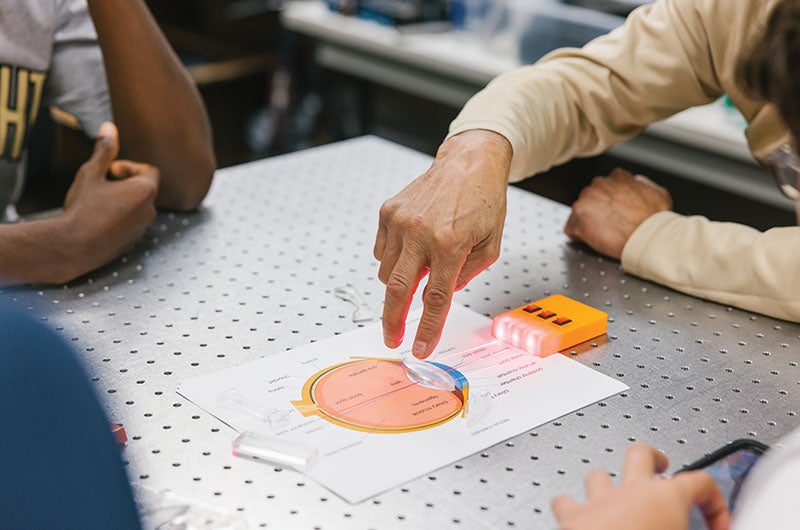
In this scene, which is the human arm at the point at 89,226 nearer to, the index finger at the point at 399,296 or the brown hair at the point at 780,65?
the index finger at the point at 399,296

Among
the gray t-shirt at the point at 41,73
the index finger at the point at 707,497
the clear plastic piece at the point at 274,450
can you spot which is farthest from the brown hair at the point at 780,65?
the gray t-shirt at the point at 41,73

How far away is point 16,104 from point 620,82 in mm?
933

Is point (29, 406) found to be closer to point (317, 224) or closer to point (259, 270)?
point (259, 270)

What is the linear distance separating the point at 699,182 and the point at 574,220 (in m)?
0.93

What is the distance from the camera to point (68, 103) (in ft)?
5.11

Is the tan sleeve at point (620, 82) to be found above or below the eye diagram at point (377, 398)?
above

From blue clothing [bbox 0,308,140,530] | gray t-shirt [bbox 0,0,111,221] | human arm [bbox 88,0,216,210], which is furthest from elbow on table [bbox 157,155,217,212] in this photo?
blue clothing [bbox 0,308,140,530]

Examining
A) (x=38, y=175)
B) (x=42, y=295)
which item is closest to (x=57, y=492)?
(x=42, y=295)

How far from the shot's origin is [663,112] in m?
1.42

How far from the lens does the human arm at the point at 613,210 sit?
1.29 metres

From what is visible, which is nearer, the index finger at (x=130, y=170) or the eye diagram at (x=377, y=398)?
the eye diagram at (x=377, y=398)

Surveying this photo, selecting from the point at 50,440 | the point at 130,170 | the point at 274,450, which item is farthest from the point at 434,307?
the point at 130,170

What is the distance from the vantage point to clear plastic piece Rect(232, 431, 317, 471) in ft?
2.72

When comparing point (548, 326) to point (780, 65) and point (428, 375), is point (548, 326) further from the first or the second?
point (780, 65)
